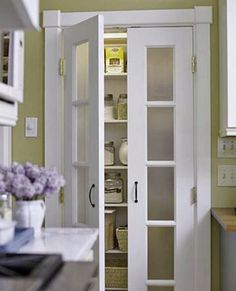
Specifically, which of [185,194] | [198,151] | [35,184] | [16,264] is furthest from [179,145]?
[16,264]

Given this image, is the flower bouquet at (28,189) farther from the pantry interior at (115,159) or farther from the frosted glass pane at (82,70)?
the pantry interior at (115,159)

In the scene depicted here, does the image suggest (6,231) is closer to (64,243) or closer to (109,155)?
(64,243)

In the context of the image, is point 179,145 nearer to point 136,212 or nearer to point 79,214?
point 136,212

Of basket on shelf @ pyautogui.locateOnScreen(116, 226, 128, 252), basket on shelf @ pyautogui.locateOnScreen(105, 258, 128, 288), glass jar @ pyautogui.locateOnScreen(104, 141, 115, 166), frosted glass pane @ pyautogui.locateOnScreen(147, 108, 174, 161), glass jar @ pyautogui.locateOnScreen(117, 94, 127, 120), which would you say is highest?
glass jar @ pyautogui.locateOnScreen(117, 94, 127, 120)

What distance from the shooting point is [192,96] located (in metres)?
2.92

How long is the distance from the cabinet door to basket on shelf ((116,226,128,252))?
0.73 m

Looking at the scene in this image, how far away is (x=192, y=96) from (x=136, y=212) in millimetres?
823

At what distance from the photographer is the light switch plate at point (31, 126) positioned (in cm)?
300

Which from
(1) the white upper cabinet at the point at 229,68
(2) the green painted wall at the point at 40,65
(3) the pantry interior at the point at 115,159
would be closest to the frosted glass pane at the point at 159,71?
(2) the green painted wall at the point at 40,65

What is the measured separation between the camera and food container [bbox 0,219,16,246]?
4.85 feet

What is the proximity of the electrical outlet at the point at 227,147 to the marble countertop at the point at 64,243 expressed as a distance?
1244mm

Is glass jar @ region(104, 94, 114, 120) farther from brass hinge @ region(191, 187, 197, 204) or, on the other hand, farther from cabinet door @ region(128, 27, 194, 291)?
brass hinge @ region(191, 187, 197, 204)

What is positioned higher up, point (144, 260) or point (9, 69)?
point (9, 69)

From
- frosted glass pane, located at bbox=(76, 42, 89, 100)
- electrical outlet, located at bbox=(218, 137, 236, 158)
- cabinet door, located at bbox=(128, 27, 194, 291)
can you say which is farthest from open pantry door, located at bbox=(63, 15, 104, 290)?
electrical outlet, located at bbox=(218, 137, 236, 158)
